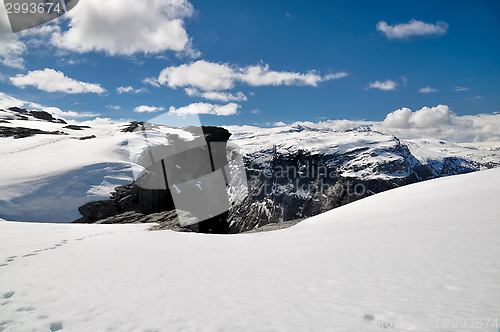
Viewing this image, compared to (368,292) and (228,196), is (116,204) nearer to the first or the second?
(368,292)

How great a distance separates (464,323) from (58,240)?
35.2ft

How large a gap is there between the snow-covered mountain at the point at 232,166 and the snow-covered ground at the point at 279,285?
21337 mm

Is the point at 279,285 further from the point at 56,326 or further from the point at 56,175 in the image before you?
the point at 56,175

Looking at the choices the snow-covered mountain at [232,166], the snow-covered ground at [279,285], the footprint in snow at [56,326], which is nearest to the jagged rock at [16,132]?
the snow-covered mountain at [232,166]

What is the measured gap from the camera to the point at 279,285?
3.57 meters

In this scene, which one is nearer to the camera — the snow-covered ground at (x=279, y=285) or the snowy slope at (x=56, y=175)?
the snow-covered ground at (x=279, y=285)

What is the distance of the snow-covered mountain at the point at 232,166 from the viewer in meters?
24.8

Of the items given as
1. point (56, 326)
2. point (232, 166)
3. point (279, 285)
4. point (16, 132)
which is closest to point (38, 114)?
point (16, 132)

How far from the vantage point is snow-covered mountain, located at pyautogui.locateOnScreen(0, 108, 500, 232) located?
977 inches

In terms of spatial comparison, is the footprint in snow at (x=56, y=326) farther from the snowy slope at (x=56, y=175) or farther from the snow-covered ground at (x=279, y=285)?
the snowy slope at (x=56, y=175)

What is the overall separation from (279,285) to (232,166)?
79969 millimetres

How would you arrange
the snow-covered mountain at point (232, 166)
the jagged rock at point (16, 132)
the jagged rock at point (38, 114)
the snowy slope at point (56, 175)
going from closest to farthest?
the snowy slope at point (56, 175), the snow-covered mountain at point (232, 166), the jagged rock at point (16, 132), the jagged rock at point (38, 114)

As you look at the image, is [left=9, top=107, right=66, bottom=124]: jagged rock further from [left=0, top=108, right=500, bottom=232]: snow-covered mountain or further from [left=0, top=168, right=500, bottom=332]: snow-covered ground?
[left=0, top=168, right=500, bottom=332]: snow-covered ground

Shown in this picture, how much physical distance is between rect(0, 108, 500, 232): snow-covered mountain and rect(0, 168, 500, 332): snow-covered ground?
21.3 metres
